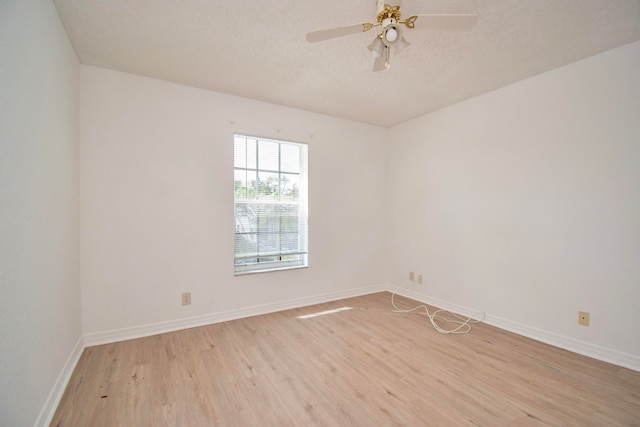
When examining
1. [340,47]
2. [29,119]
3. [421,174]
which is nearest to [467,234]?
[421,174]

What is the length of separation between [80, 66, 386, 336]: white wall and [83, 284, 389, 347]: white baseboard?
0.04m

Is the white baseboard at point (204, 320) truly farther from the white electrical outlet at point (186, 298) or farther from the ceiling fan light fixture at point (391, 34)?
the ceiling fan light fixture at point (391, 34)

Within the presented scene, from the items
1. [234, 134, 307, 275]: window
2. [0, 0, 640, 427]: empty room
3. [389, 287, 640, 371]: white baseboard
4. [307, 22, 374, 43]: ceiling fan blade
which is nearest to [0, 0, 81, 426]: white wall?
[0, 0, 640, 427]: empty room

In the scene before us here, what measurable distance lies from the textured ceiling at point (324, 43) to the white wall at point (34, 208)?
439mm

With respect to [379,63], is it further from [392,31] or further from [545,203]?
[545,203]

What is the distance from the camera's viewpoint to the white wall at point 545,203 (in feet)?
7.15

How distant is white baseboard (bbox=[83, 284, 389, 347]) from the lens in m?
2.50

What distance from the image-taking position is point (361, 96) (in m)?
3.13

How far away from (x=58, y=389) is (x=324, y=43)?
115 inches

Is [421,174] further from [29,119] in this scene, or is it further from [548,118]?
[29,119]

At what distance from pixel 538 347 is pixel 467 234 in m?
1.22

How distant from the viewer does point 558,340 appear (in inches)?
97.6

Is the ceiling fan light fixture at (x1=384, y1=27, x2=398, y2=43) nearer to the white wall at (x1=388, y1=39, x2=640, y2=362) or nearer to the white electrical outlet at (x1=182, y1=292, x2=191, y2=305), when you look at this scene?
the white wall at (x1=388, y1=39, x2=640, y2=362)

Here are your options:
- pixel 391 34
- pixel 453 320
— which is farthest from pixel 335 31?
pixel 453 320
